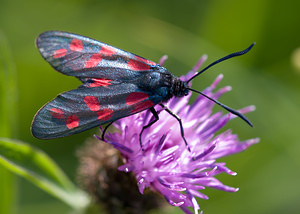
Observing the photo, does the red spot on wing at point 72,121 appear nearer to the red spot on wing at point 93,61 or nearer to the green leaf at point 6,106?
the red spot on wing at point 93,61

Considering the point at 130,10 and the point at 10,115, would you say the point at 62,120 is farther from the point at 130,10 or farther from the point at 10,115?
the point at 130,10

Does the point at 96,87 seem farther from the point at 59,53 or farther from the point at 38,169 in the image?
the point at 38,169

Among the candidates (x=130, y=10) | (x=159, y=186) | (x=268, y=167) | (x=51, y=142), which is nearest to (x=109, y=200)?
(x=159, y=186)

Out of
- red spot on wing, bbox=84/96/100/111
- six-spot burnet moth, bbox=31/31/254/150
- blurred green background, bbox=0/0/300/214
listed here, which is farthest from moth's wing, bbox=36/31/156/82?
blurred green background, bbox=0/0/300/214

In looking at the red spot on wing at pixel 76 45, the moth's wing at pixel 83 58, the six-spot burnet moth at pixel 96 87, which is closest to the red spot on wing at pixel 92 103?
the six-spot burnet moth at pixel 96 87

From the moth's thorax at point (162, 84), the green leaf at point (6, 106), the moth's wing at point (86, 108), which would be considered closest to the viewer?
the moth's wing at point (86, 108)

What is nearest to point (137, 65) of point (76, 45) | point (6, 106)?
point (76, 45)
